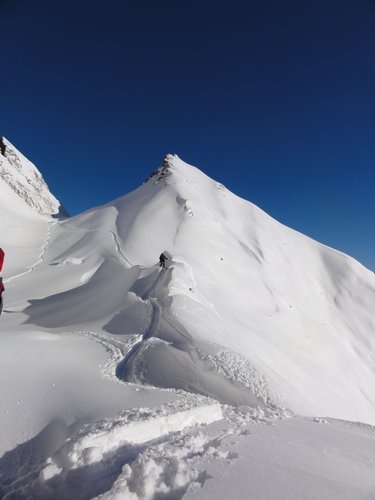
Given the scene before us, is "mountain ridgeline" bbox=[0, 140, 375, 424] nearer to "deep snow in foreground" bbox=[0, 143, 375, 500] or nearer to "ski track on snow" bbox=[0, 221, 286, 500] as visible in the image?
"deep snow in foreground" bbox=[0, 143, 375, 500]

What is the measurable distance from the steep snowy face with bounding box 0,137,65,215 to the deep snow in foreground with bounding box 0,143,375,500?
769 inches

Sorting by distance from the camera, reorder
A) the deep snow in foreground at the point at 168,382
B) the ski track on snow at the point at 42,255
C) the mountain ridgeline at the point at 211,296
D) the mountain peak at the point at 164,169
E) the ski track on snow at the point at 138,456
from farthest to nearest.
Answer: the mountain peak at the point at 164,169 → the ski track on snow at the point at 42,255 → the mountain ridgeline at the point at 211,296 → the deep snow in foreground at the point at 168,382 → the ski track on snow at the point at 138,456

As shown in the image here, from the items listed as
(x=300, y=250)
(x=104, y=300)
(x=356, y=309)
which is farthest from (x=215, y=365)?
(x=300, y=250)

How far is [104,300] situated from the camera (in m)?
12.0

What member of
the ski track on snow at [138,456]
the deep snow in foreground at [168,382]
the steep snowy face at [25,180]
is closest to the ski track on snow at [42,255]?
the deep snow in foreground at [168,382]

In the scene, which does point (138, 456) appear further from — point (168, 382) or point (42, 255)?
point (42, 255)

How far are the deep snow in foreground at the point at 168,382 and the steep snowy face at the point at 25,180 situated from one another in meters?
19.5

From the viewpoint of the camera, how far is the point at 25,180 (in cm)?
4625

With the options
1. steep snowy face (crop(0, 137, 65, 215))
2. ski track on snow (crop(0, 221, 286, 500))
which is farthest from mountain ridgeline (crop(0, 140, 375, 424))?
ski track on snow (crop(0, 221, 286, 500))

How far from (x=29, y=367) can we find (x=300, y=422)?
4753 mm

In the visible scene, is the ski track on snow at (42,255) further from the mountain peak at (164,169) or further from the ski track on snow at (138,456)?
the ski track on snow at (138,456)

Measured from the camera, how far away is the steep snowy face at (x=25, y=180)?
135 ft

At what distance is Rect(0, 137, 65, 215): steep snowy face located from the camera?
4128 centimetres

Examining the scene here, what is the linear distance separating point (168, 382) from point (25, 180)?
47.0 metres
